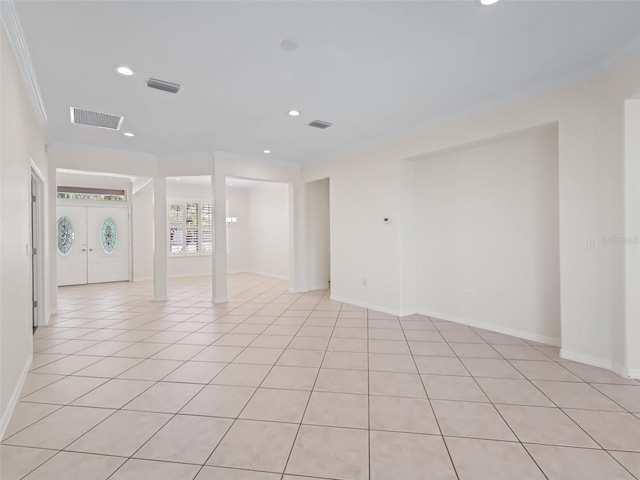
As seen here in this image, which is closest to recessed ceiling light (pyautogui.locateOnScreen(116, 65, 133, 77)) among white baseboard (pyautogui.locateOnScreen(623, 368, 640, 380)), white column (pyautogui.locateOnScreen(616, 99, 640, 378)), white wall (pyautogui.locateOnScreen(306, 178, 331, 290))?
white wall (pyautogui.locateOnScreen(306, 178, 331, 290))

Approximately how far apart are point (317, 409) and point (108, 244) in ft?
27.7

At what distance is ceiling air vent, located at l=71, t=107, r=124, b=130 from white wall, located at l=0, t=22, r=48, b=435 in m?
0.75

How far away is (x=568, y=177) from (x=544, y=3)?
164 cm

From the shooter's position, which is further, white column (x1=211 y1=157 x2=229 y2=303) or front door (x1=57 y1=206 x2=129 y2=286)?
front door (x1=57 y1=206 x2=129 y2=286)

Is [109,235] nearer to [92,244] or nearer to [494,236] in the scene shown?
[92,244]

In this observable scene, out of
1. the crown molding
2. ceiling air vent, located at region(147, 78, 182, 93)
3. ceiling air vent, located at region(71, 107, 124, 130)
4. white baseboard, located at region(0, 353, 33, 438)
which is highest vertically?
ceiling air vent, located at region(71, 107, 124, 130)

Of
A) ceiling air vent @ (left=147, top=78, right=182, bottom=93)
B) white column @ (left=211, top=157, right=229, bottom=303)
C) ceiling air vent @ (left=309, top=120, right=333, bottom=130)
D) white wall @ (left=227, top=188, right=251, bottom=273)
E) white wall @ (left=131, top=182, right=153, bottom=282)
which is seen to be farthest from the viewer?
white wall @ (left=227, top=188, right=251, bottom=273)

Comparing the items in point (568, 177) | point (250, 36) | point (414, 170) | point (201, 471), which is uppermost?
point (250, 36)

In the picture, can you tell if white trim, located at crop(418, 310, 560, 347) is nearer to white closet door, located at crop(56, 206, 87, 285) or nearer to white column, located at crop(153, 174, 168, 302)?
white column, located at crop(153, 174, 168, 302)

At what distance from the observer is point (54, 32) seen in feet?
7.69

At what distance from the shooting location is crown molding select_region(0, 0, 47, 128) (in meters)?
2.08

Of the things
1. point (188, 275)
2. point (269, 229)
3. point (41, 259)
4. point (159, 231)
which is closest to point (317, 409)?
point (41, 259)

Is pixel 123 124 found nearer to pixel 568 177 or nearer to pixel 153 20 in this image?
pixel 153 20

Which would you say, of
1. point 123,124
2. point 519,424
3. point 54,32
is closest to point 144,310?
point 123,124
